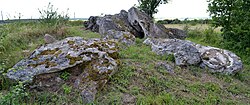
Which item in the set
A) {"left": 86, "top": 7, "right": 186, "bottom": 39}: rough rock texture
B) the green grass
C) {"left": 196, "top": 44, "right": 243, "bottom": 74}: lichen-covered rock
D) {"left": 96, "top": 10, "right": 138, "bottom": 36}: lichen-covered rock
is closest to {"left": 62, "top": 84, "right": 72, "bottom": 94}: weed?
the green grass

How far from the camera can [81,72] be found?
4.21 meters

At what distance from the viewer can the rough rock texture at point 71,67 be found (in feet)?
12.7

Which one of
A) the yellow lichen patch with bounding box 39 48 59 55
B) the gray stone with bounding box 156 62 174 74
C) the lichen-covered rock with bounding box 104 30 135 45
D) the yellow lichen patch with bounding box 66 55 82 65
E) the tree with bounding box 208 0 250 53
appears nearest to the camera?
the yellow lichen patch with bounding box 66 55 82 65

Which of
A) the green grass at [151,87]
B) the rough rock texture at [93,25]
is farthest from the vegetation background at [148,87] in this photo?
the rough rock texture at [93,25]

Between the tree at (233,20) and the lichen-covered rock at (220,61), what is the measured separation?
284 cm

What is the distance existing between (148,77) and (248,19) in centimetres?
587

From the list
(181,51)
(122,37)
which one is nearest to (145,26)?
(122,37)

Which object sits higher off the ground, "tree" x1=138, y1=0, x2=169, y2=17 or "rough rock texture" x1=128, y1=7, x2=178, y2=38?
"tree" x1=138, y1=0, x2=169, y2=17

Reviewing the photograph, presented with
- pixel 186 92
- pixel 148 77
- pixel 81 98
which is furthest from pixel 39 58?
pixel 186 92

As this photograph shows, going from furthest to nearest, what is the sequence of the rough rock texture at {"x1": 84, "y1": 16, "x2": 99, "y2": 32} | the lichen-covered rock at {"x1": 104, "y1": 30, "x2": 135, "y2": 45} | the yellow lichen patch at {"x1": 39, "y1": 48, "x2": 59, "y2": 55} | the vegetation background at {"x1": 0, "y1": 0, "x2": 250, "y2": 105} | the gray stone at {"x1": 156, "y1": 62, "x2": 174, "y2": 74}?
the rough rock texture at {"x1": 84, "y1": 16, "x2": 99, "y2": 32}
the lichen-covered rock at {"x1": 104, "y1": 30, "x2": 135, "y2": 45}
the gray stone at {"x1": 156, "y1": 62, "x2": 174, "y2": 74}
the yellow lichen patch at {"x1": 39, "y1": 48, "x2": 59, "y2": 55}
the vegetation background at {"x1": 0, "y1": 0, "x2": 250, "y2": 105}

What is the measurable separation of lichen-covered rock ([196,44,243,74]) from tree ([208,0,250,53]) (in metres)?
2.84

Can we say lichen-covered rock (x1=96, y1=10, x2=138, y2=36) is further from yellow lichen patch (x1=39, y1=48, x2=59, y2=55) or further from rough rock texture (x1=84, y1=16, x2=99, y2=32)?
yellow lichen patch (x1=39, y1=48, x2=59, y2=55)

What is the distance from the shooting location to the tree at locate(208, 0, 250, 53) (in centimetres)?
842

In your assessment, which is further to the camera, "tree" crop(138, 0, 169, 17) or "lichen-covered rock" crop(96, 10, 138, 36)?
"tree" crop(138, 0, 169, 17)
